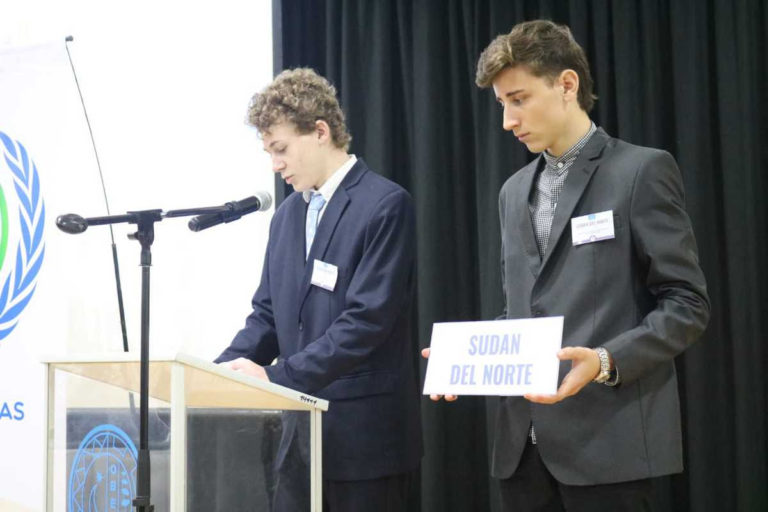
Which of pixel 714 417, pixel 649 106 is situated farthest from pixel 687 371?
pixel 649 106

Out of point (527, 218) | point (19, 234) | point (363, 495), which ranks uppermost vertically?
point (19, 234)

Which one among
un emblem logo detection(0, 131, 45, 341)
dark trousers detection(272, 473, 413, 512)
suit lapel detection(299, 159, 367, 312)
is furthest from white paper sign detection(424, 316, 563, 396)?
un emblem logo detection(0, 131, 45, 341)

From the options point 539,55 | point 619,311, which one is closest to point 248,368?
point 619,311

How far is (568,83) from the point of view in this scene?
6.57ft

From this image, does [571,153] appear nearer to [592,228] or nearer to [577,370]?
[592,228]

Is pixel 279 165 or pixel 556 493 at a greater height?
pixel 279 165

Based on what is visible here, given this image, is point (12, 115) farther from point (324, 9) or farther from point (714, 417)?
point (714, 417)

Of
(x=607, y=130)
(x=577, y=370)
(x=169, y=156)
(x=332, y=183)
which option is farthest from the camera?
(x=169, y=156)

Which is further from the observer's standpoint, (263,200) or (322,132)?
(322,132)

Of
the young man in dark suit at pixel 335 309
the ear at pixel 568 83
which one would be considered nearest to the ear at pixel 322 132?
the young man in dark suit at pixel 335 309

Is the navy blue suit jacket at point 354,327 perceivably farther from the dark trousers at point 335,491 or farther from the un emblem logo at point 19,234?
the un emblem logo at point 19,234

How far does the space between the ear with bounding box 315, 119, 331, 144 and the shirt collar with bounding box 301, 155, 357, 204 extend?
0.31ft

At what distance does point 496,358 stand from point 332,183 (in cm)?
97

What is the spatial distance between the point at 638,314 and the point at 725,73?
1.56 meters
